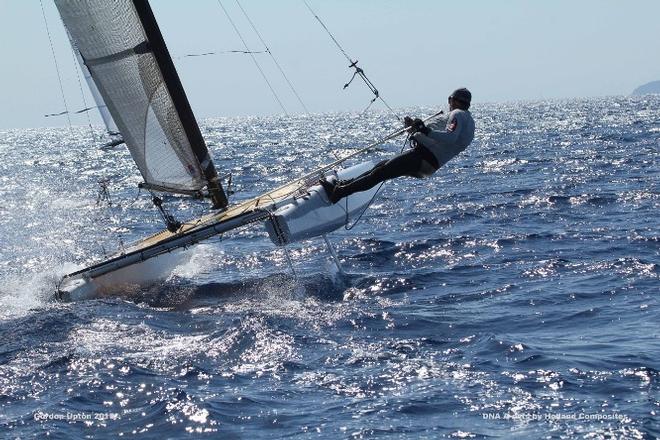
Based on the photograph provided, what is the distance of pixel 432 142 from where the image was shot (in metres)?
10.3

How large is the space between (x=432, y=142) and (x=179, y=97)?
4.00 metres

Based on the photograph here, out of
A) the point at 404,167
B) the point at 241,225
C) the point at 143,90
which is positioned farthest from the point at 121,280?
the point at 404,167

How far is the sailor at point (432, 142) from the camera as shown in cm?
1023

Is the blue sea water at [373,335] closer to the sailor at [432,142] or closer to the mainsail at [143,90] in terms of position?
the sailor at [432,142]

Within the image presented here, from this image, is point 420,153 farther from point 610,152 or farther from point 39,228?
point 610,152

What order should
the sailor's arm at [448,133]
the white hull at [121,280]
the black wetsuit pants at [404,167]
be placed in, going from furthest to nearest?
the white hull at [121,280] → the black wetsuit pants at [404,167] → the sailor's arm at [448,133]

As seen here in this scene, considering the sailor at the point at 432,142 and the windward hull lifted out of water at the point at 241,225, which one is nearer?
the sailor at the point at 432,142

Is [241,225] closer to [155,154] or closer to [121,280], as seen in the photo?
[155,154]

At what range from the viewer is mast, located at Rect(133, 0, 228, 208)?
11906 millimetres

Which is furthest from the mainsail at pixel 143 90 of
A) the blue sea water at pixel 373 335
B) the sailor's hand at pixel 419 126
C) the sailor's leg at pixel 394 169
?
the sailor's hand at pixel 419 126

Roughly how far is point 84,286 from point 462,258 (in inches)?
213

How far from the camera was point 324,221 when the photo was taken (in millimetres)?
11609

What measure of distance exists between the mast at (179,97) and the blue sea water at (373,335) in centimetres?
144

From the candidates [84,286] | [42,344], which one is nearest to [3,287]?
[84,286]
